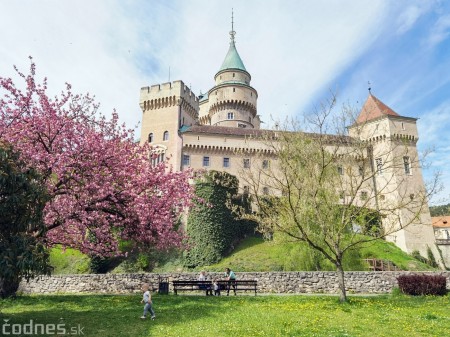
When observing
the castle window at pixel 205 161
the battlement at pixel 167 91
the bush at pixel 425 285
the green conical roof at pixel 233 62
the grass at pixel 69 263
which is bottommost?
the bush at pixel 425 285

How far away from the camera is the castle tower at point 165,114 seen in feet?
142

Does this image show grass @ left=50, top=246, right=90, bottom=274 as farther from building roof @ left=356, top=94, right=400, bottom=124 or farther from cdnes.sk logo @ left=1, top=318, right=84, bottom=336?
building roof @ left=356, top=94, right=400, bottom=124

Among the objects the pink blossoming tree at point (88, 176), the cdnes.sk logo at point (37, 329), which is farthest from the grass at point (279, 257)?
the cdnes.sk logo at point (37, 329)

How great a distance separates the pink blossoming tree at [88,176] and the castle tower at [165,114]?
25995 millimetres

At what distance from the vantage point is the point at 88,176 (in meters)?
14.4

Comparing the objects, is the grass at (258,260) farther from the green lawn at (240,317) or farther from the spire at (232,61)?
the spire at (232,61)

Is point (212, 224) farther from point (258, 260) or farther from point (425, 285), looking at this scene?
point (425, 285)

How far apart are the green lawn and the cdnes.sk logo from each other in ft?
0.58

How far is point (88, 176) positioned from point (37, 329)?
6349 millimetres

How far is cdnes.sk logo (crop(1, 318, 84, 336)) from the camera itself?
9.09 metres

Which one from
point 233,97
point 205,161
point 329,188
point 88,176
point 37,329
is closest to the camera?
point 37,329

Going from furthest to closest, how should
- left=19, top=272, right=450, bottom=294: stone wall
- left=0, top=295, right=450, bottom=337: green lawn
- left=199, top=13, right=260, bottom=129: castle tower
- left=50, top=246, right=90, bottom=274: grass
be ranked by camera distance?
left=199, top=13, right=260, bottom=129: castle tower
left=50, top=246, right=90, bottom=274: grass
left=19, top=272, right=450, bottom=294: stone wall
left=0, top=295, right=450, bottom=337: green lawn

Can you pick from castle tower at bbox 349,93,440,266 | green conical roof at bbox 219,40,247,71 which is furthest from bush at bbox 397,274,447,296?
green conical roof at bbox 219,40,247,71

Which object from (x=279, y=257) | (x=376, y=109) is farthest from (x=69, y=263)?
(x=376, y=109)
